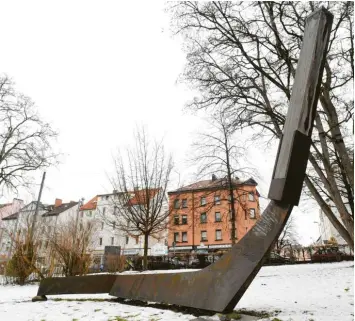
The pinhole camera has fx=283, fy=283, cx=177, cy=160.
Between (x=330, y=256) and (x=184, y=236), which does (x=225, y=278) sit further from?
(x=184, y=236)

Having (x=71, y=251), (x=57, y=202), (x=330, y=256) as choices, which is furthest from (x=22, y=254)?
(x=57, y=202)

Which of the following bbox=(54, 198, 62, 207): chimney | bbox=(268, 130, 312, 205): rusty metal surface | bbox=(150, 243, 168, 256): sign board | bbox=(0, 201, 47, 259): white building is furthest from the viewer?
bbox=(54, 198, 62, 207): chimney

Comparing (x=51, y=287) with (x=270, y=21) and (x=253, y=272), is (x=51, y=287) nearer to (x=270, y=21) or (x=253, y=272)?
(x=253, y=272)

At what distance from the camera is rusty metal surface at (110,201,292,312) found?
9.62 ft

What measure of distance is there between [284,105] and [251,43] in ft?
8.47

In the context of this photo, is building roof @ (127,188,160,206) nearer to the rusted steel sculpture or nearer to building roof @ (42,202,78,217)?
the rusted steel sculpture

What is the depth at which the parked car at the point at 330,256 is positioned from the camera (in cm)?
1981

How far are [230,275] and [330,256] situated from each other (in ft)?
68.3

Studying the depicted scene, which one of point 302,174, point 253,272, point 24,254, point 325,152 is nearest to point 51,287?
point 253,272

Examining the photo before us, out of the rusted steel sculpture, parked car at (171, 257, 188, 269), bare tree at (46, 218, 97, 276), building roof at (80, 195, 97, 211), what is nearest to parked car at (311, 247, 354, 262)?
parked car at (171, 257, 188, 269)

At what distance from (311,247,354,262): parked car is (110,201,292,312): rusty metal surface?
775 inches

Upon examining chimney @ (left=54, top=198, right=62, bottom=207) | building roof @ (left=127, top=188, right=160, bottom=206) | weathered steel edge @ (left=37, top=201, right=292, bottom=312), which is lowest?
weathered steel edge @ (left=37, top=201, right=292, bottom=312)

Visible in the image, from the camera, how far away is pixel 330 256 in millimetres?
20250

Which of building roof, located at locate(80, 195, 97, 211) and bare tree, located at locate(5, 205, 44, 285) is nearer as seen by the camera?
bare tree, located at locate(5, 205, 44, 285)
